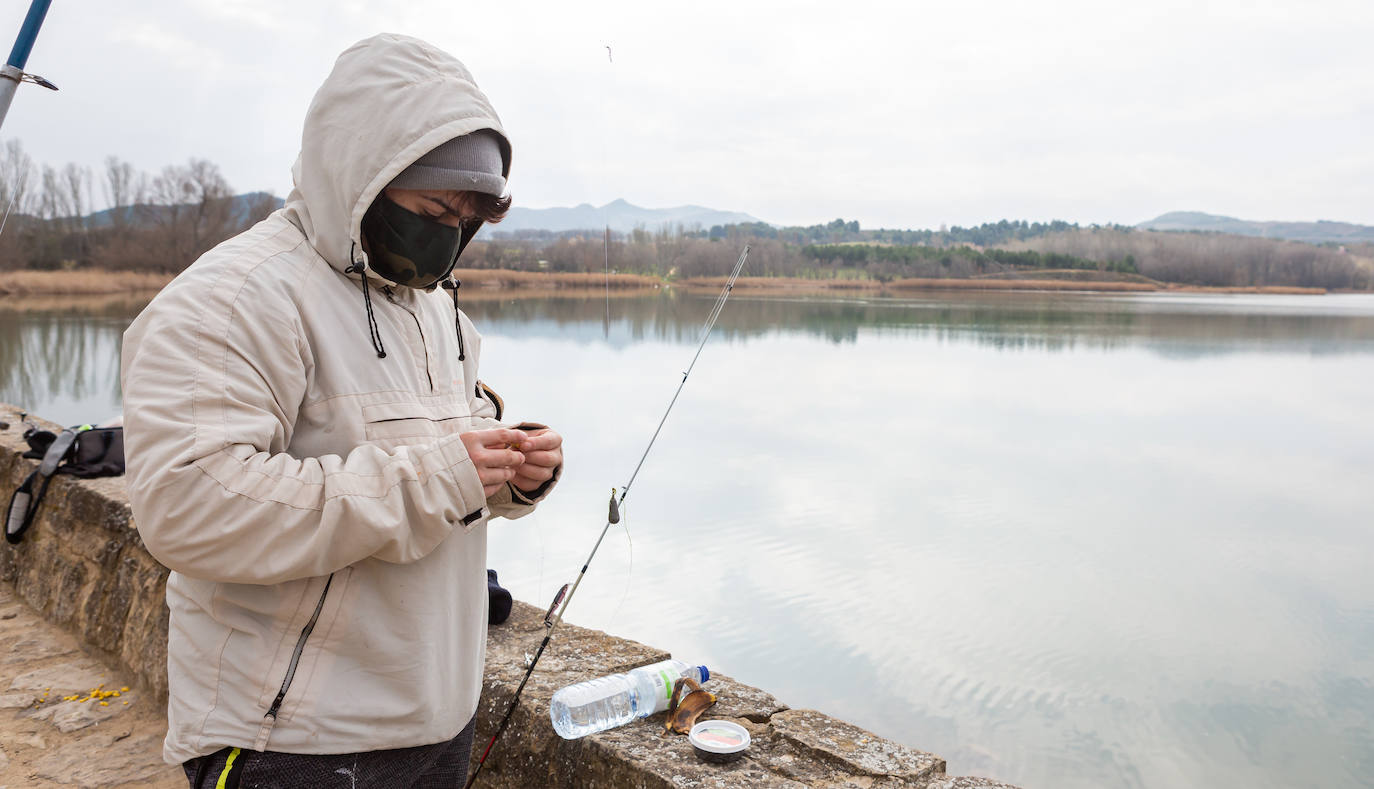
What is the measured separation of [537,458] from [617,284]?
2.90 m

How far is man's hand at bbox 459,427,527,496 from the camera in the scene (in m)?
1.07

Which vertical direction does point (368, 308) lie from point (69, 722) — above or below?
above

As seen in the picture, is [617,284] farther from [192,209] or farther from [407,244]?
[192,209]

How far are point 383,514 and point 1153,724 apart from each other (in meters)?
4.22

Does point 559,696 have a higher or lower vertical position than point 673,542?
higher

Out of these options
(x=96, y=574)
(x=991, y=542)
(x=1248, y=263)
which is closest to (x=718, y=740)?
(x=96, y=574)

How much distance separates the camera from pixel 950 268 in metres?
38.9

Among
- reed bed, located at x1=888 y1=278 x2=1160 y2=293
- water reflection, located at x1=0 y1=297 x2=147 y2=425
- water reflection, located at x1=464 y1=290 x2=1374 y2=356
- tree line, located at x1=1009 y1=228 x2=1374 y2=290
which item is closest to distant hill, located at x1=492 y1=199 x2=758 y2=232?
water reflection, located at x1=0 y1=297 x2=147 y2=425

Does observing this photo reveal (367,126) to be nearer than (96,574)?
Yes

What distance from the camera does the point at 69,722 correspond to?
255 centimetres

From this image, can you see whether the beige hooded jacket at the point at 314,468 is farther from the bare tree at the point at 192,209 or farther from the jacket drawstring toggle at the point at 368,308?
the bare tree at the point at 192,209

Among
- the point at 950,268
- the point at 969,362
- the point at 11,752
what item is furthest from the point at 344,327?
the point at 950,268

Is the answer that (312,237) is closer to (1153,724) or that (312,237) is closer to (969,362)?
(1153,724)

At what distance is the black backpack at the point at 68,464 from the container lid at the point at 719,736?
265 cm
